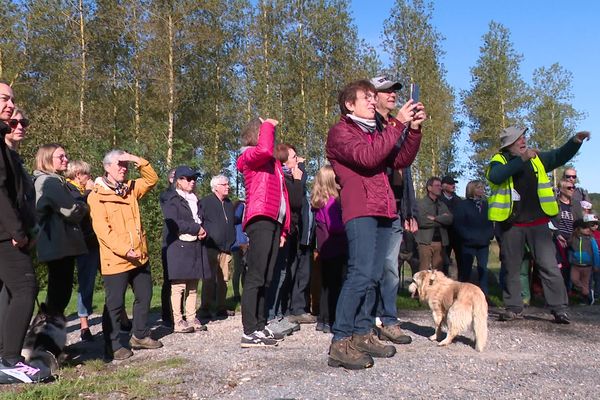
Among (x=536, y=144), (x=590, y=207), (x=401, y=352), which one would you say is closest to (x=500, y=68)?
(x=536, y=144)

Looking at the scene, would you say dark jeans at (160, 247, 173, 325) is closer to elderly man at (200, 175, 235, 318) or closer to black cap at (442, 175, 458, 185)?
elderly man at (200, 175, 235, 318)

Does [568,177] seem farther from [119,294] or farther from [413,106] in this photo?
[119,294]

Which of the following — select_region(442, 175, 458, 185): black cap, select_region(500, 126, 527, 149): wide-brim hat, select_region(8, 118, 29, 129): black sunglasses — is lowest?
select_region(442, 175, 458, 185): black cap

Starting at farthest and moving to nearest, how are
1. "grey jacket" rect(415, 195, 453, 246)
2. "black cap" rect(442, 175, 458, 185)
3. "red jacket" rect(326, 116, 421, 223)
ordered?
"black cap" rect(442, 175, 458, 185), "grey jacket" rect(415, 195, 453, 246), "red jacket" rect(326, 116, 421, 223)

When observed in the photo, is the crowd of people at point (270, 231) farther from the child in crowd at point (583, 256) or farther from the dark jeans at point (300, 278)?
the child in crowd at point (583, 256)

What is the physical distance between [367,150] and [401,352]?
6.39ft

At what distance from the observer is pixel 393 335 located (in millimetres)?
5793

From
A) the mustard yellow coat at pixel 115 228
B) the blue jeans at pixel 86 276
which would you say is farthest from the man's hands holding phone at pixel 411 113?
the blue jeans at pixel 86 276

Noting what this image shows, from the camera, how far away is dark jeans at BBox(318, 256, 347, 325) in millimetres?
6629

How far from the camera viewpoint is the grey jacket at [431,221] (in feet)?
31.7

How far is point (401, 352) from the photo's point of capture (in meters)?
5.30

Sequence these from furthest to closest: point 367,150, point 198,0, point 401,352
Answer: point 198,0, point 401,352, point 367,150

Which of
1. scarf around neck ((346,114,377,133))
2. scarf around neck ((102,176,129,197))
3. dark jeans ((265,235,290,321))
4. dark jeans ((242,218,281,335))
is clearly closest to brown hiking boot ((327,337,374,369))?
dark jeans ((242,218,281,335))

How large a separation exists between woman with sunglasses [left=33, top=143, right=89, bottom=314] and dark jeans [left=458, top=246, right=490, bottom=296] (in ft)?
20.5
